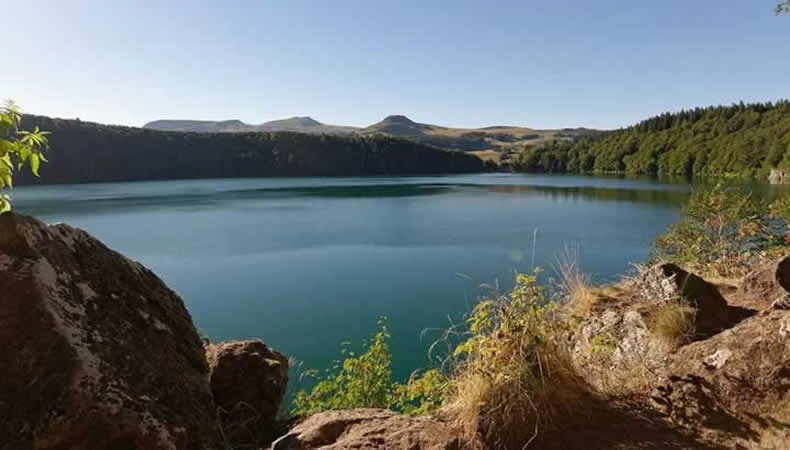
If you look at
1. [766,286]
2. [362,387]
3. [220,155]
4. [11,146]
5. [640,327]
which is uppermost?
[220,155]

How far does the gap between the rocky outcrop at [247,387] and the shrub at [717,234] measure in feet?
27.5

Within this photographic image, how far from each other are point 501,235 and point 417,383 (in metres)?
29.6

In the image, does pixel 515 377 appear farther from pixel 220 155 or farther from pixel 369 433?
pixel 220 155

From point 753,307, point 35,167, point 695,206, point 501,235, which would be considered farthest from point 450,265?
point 35,167

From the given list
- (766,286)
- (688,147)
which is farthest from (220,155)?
(766,286)

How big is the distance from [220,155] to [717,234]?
13220cm

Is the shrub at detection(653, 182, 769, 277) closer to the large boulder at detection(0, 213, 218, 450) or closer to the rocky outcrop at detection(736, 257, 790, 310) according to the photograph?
the rocky outcrop at detection(736, 257, 790, 310)

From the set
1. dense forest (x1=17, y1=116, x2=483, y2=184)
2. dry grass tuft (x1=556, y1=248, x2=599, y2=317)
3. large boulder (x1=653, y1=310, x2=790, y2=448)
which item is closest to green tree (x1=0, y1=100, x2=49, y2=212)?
large boulder (x1=653, y1=310, x2=790, y2=448)

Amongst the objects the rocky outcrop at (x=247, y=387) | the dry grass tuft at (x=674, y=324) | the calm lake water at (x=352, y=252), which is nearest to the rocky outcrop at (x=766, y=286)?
the dry grass tuft at (x=674, y=324)

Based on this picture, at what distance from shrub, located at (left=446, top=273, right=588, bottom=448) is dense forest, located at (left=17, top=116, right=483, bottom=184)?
119 m

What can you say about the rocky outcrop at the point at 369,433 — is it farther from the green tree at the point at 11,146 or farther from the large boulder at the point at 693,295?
the large boulder at the point at 693,295

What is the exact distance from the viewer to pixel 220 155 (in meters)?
133

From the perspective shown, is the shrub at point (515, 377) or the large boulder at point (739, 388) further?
the large boulder at point (739, 388)

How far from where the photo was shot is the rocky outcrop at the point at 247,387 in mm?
3354
